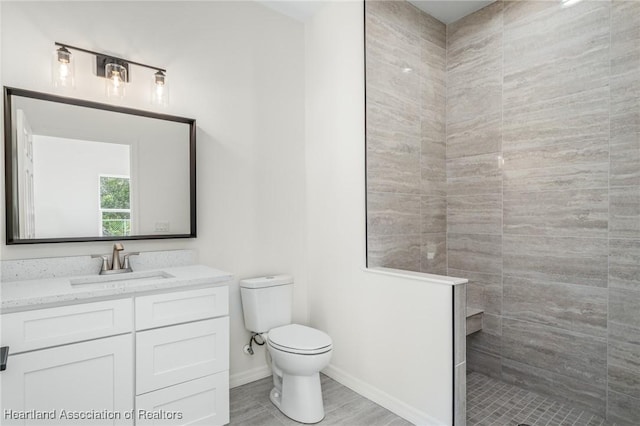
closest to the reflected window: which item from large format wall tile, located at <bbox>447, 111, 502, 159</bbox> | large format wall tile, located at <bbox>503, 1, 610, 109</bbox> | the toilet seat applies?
the toilet seat

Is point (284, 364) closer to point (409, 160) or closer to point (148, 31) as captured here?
point (409, 160)

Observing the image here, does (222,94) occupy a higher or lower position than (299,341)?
higher

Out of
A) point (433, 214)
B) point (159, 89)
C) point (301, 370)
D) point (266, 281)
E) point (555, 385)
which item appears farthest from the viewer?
point (433, 214)

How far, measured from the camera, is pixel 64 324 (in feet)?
4.97

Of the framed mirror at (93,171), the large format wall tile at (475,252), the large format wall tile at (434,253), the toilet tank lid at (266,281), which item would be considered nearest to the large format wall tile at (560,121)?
the large format wall tile at (475,252)

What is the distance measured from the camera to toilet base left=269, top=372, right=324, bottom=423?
205 cm

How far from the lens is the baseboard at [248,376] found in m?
2.47

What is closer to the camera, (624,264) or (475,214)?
(624,264)

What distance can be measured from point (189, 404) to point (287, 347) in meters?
0.56

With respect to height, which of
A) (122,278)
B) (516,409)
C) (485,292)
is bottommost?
(516,409)

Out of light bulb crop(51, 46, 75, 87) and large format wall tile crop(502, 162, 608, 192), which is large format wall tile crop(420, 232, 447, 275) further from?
light bulb crop(51, 46, 75, 87)

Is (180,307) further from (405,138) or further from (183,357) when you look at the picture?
(405,138)

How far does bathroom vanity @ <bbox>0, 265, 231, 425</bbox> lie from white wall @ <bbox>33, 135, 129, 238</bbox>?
0.89ft

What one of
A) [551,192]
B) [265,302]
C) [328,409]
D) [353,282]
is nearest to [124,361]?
[265,302]
